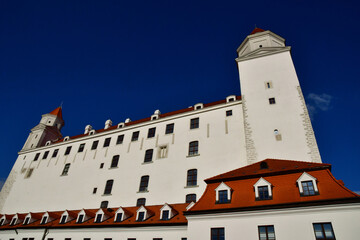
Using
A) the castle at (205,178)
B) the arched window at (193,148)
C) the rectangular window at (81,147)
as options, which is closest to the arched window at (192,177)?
the castle at (205,178)

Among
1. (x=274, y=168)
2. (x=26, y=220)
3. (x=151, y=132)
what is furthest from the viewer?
(x=151, y=132)

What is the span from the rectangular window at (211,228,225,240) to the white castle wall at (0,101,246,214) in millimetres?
6544

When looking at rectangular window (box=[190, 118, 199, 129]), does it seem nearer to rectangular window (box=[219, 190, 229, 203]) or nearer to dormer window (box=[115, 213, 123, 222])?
rectangular window (box=[219, 190, 229, 203])

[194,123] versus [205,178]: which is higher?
[194,123]

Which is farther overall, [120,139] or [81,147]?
[81,147]

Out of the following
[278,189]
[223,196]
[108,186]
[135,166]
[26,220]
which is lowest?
[223,196]

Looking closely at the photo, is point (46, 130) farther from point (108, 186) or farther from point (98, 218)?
point (98, 218)

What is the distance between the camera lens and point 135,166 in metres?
25.6

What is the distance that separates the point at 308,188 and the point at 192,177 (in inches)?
416

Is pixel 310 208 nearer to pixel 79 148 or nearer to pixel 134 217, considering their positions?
pixel 134 217

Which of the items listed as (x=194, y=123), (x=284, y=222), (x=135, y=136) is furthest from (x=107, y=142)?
(x=284, y=222)

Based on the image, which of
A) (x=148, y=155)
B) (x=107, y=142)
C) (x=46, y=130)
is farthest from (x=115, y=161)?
(x=46, y=130)

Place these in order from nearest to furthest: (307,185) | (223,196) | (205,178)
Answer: (307,185) < (223,196) < (205,178)

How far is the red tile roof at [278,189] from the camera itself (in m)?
12.4
